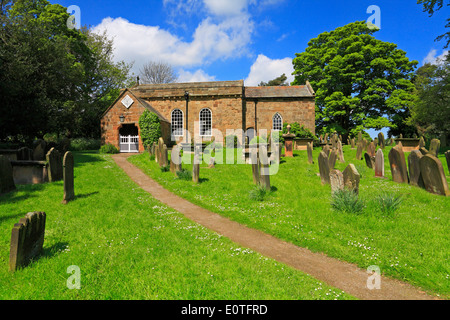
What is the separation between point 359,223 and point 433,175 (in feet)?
15.2

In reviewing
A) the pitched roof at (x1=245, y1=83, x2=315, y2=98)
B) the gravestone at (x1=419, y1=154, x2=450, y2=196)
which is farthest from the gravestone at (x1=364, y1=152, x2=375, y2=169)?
the pitched roof at (x1=245, y1=83, x2=315, y2=98)

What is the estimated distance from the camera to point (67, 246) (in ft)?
14.8

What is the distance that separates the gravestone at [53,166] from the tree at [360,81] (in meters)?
28.9

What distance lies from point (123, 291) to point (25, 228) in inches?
83.5

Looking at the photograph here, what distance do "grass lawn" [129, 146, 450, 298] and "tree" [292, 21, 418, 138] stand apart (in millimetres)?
22886

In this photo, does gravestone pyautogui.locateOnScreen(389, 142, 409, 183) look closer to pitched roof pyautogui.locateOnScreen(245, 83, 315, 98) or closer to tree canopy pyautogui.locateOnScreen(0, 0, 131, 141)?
pitched roof pyautogui.locateOnScreen(245, 83, 315, 98)

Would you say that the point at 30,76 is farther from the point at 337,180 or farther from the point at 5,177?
the point at 337,180

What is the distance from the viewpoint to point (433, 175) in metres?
7.60

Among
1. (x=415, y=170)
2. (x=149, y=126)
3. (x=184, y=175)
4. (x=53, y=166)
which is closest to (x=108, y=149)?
(x=149, y=126)

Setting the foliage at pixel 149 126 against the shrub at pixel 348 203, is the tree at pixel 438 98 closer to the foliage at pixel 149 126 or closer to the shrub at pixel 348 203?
the shrub at pixel 348 203

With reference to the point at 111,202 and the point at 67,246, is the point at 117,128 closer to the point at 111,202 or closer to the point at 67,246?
the point at 111,202

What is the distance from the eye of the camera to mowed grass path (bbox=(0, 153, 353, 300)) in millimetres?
3092

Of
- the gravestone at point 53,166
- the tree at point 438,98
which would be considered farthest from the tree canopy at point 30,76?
the tree at point 438,98

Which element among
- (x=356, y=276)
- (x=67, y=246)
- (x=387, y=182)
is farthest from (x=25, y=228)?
(x=387, y=182)
